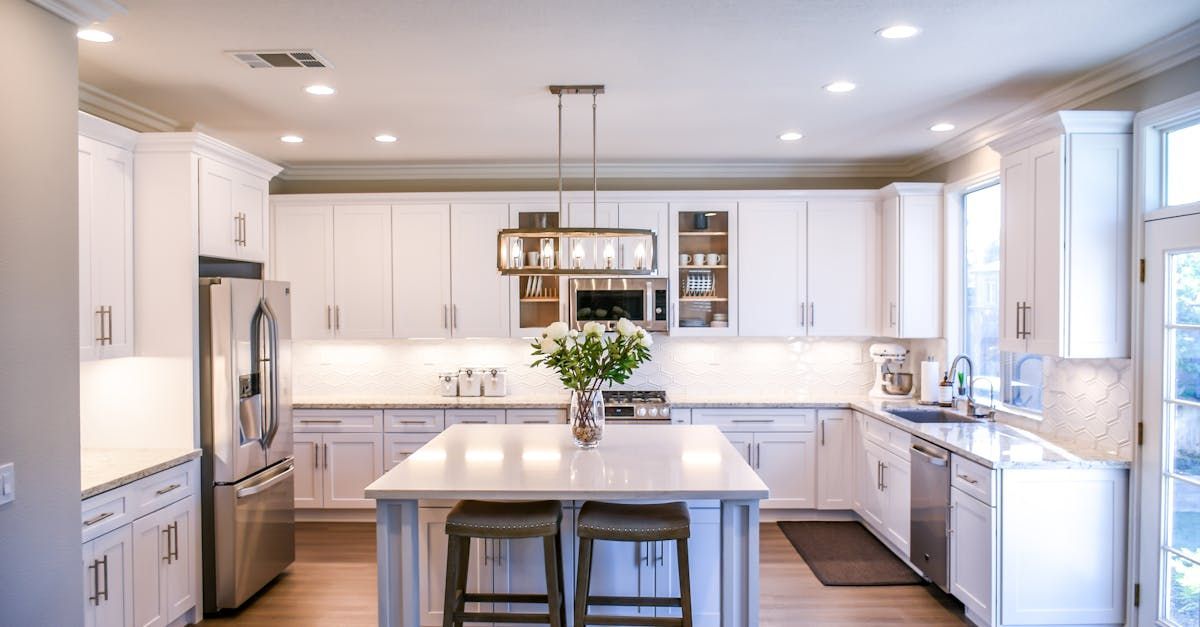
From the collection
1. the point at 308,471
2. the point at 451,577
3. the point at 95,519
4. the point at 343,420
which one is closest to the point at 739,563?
the point at 451,577

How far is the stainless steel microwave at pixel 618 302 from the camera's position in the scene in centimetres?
541

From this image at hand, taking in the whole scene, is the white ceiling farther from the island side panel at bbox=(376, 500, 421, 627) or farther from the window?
the island side panel at bbox=(376, 500, 421, 627)

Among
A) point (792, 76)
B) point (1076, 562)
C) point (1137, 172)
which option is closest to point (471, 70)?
point (792, 76)

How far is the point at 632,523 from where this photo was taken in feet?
9.23

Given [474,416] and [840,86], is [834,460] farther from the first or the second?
[840,86]

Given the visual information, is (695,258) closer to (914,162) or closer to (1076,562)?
(914,162)

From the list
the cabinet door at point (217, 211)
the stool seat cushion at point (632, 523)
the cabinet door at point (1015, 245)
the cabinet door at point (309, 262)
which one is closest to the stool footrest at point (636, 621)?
the stool seat cushion at point (632, 523)

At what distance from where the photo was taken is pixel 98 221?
330cm

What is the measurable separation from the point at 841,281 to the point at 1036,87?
6.72ft

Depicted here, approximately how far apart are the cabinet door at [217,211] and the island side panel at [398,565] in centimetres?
185

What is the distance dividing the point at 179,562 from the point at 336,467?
1.77 meters

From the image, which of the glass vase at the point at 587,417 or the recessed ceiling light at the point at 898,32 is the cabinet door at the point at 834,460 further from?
the recessed ceiling light at the point at 898,32

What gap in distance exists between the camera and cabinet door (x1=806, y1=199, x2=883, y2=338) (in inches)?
214

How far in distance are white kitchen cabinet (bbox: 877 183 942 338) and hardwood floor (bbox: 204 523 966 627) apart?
1.84 m
